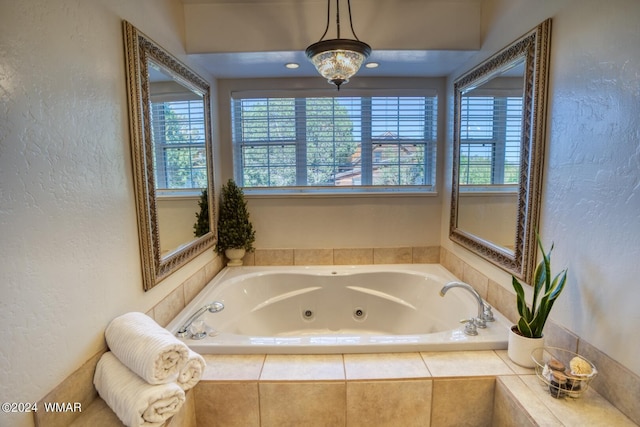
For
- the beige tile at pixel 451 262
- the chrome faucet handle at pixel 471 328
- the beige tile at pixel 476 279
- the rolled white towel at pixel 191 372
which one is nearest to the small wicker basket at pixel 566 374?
the chrome faucet handle at pixel 471 328

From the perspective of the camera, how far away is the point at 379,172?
112 inches

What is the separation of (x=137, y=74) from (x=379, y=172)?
6.19ft

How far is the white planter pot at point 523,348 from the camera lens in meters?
1.46

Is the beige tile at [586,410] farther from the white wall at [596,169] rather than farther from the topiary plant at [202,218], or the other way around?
the topiary plant at [202,218]

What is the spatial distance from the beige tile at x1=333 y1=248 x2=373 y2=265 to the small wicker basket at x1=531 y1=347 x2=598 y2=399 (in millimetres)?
1595

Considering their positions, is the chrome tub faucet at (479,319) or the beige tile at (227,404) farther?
the chrome tub faucet at (479,319)

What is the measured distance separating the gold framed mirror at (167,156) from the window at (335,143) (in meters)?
0.44

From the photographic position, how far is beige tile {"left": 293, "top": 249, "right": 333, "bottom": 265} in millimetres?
2908

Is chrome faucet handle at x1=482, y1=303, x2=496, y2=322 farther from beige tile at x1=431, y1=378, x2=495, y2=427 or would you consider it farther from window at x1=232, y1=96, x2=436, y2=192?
window at x1=232, y1=96, x2=436, y2=192

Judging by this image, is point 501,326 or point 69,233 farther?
point 501,326

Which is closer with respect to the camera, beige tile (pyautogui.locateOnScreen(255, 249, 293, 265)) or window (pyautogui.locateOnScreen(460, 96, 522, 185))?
window (pyautogui.locateOnScreen(460, 96, 522, 185))

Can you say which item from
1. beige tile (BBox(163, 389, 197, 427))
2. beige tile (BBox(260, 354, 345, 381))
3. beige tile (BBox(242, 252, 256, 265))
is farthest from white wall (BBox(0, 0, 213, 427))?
beige tile (BBox(242, 252, 256, 265))

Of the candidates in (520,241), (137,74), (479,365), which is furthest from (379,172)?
(137,74)

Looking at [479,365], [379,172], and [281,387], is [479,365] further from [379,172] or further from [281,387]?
[379,172]
